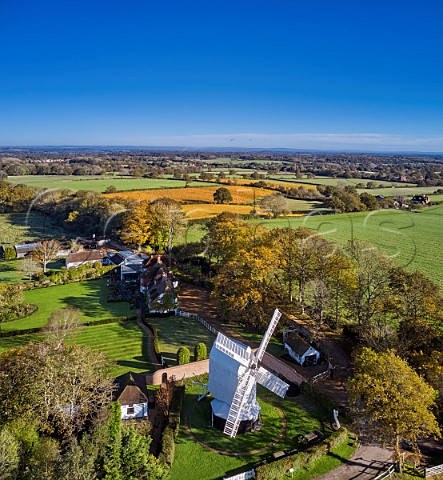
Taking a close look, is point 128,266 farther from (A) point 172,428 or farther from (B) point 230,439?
(B) point 230,439

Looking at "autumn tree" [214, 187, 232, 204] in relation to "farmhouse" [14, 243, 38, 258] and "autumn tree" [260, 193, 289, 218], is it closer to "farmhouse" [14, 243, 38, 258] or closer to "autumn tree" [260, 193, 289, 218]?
"autumn tree" [260, 193, 289, 218]

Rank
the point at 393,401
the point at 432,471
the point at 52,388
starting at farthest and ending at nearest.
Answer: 1. the point at 52,388
2. the point at 432,471
3. the point at 393,401

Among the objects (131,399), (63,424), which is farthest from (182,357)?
(63,424)

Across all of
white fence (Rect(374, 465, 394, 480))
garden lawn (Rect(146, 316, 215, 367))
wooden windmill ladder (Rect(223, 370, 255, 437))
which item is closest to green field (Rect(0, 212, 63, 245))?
garden lawn (Rect(146, 316, 215, 367))

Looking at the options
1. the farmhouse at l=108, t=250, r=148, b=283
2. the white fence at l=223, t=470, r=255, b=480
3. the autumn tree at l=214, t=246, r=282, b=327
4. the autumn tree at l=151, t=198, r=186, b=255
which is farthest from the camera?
the autumn tree at l=151, t=198, r=186, b=255

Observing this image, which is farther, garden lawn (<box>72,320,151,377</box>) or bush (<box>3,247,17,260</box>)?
bush (<box>3,247,17,260</box>)

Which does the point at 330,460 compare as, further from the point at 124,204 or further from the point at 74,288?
the point at 124,204

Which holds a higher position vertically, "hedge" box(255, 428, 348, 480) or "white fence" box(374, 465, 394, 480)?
"hedge" box(255, 428, 348, 480)

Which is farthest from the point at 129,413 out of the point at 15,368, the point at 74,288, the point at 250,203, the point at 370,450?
the point at 250,203
